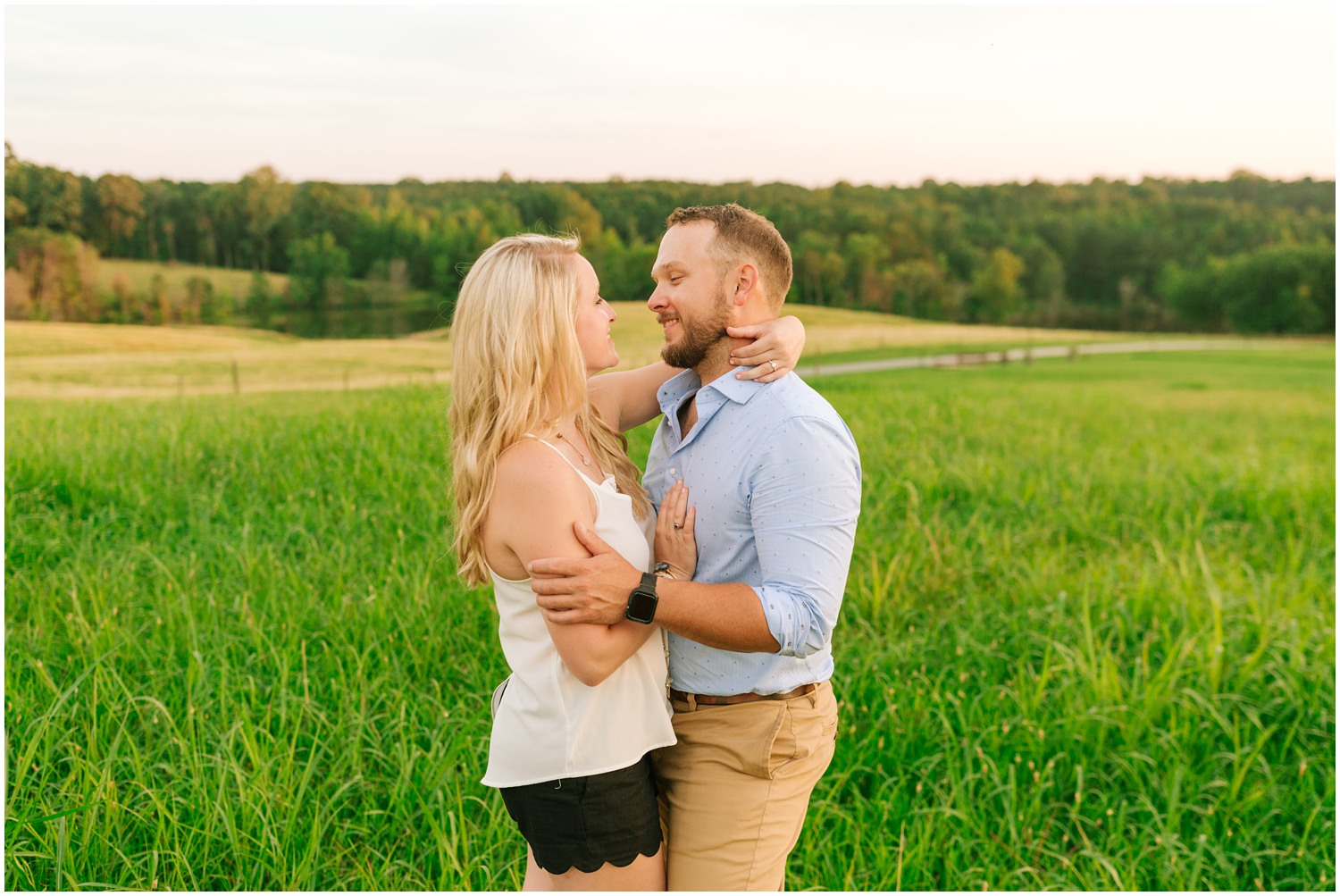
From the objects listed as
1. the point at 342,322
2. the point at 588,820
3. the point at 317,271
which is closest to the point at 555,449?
the point at 588,820

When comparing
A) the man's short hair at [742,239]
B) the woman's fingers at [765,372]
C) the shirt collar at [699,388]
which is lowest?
the shirt collar at [699,388]

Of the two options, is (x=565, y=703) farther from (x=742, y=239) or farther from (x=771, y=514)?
(x=742, y=239)

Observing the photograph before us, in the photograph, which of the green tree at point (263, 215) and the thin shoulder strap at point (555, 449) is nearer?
the thin shoulder strap at point (555, 449)

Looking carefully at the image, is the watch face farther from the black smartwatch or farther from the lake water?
the lake water

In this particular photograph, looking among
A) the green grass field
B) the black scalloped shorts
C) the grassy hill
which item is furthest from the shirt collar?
the grassy hill

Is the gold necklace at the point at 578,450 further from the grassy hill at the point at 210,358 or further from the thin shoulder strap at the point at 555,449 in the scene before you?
the grassy hill at the point at 210,358

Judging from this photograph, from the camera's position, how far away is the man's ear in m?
1.93

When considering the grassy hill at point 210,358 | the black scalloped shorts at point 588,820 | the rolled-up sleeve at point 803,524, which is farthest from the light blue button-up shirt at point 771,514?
the grassy hill at point 210,358

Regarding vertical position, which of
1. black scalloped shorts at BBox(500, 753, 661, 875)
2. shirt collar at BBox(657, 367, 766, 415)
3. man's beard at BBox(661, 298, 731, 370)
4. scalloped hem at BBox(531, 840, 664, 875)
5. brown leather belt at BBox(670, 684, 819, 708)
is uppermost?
man's beard at BBox(661, 298, 731, 370)

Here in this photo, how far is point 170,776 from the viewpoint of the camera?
10.0ft

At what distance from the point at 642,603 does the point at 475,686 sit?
2.28 m

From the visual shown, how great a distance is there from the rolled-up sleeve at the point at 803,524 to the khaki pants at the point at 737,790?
9.0 inches

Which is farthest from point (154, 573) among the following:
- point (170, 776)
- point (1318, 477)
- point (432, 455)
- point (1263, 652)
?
point (1318, 477)

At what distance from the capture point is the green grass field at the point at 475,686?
2832 millimetres
